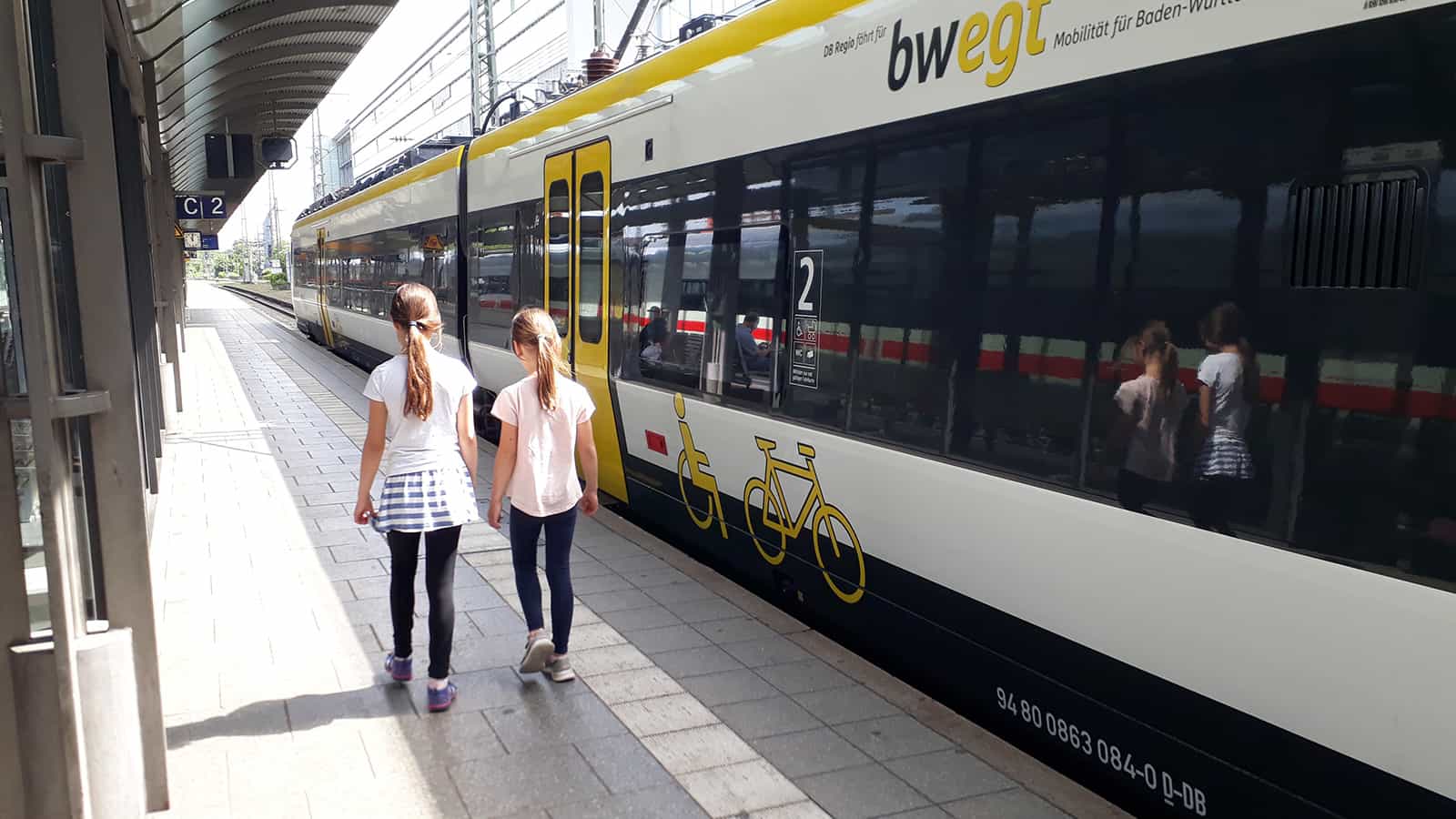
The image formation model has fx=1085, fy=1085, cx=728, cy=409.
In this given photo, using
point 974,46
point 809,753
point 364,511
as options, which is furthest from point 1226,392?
A: point 364,511

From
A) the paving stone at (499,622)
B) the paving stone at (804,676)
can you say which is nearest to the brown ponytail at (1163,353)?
the paving stone at (804,676)

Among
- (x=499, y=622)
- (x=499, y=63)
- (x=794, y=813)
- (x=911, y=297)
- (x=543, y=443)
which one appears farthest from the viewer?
(x=499, y=63)

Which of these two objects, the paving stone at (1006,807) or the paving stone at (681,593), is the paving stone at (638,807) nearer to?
the paving stone at (1006,807)

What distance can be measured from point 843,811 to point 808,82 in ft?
10.1

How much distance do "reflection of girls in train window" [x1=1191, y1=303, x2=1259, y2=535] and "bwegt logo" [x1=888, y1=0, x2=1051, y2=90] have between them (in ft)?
3.86

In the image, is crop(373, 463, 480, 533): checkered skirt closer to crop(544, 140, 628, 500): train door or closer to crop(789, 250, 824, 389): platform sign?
crop(789, 250, 824, 389): platform sign

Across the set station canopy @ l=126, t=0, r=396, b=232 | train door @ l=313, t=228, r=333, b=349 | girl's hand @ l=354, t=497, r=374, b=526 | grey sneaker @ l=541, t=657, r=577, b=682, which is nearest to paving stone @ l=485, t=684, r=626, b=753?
grey sneaker @ l=541, t=657, r=577, b=682

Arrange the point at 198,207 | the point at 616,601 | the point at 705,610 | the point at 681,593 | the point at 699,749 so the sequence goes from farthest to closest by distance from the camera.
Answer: the point at 198,207 < the point at 681,593 < the point at 616,601 < the point at 705,610 < the point at 699,749

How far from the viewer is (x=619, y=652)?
4934 mm

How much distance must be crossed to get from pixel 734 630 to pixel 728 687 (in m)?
0.71

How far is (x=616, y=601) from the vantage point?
18.7ft

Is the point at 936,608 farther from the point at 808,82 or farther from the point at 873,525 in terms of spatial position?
the point at 808,82

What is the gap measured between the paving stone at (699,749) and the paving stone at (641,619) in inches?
48.3

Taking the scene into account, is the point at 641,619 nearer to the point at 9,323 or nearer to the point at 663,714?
the point at 663,714
